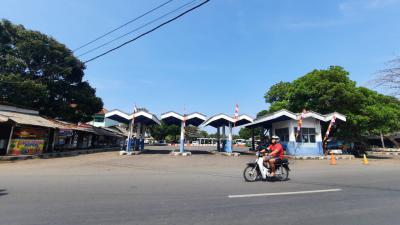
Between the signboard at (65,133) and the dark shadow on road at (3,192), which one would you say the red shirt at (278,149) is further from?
the signboard at (65,133)

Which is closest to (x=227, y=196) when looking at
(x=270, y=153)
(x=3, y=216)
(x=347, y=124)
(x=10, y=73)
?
(x=270, y=153)

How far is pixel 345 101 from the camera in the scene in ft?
82.7

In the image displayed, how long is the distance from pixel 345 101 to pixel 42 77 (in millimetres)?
33586

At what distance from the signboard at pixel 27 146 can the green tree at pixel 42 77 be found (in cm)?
826

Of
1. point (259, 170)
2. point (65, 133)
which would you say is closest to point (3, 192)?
point (259, 170)

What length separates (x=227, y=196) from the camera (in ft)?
20.3

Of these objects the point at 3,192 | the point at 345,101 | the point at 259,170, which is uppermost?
the point at 345,101

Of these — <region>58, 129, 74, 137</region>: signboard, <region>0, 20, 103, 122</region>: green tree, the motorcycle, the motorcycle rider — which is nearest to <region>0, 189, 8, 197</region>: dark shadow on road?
the motorcycle

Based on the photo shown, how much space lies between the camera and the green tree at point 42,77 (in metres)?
25.2

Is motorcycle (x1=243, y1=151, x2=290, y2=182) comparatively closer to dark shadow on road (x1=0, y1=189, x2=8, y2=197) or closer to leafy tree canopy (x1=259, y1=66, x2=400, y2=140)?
dark shadow on road (x1=0, y1=189, x2=8, y2=197)

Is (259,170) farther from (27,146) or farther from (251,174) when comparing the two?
(27,146)

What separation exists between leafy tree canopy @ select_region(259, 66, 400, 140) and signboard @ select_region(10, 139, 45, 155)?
83.3 ft

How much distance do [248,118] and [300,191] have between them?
17787mm

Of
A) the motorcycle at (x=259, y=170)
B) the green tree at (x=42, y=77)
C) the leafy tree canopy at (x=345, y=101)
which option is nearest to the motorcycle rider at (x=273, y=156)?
the motorcycle at (x=259, y=170)
